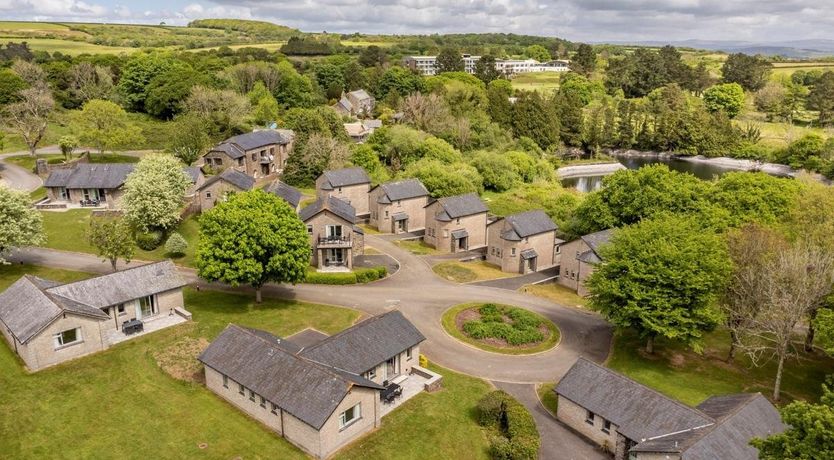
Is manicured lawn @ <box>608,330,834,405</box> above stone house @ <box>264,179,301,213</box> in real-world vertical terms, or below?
below

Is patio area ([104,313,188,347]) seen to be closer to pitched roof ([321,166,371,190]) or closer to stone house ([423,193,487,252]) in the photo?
stone house ([423,193,487,252])

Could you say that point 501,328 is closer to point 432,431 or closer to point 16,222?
point 432,431

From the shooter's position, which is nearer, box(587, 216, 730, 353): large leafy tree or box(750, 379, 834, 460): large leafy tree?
box(750, 379, 834, 460): large leafy tree

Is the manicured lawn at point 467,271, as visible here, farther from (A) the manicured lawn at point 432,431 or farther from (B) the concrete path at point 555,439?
(B) the concrete path at point 555,439

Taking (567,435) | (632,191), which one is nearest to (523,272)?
(632,191)

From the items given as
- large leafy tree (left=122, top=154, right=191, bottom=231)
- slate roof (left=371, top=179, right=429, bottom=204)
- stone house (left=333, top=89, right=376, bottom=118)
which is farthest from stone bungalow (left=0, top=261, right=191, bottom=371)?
stone house (left=333, top=89, right=376, bottom=118)

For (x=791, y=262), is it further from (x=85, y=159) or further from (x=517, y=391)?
(x=85, y=159)

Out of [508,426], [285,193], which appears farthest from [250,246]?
[508,426]

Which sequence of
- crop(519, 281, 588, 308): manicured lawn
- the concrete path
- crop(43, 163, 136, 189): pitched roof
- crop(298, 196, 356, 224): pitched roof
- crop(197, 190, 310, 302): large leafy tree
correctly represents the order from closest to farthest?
the concrete path
crop(197, 190, 310, 302): large leafy tree
crop(519, 281, 588, 308): manicured lawn
crop(298, 196, 356, 224): pitched roof
crop(43, 163, 136, 189): pitched roof
